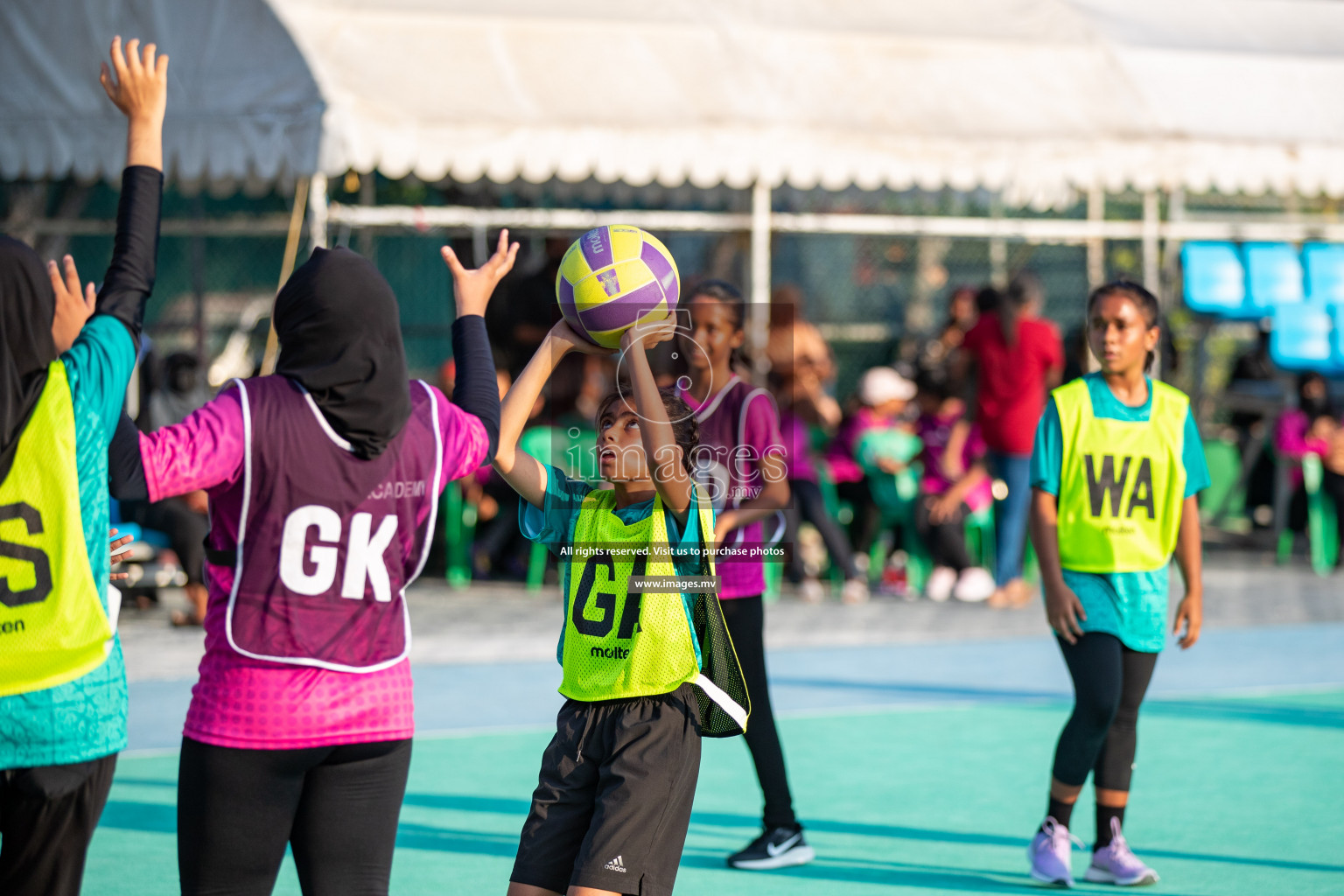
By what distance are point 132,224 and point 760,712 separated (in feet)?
9.49

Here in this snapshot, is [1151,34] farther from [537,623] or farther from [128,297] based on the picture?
[128,297]

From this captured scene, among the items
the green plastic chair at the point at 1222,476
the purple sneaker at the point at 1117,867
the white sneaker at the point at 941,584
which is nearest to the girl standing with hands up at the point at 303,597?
the purple sneaker at the point at 1117,867

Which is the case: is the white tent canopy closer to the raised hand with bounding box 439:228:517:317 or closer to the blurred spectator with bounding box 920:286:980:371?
the blurred spectator with bounding box 920:286:980:371

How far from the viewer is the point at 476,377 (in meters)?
3.46

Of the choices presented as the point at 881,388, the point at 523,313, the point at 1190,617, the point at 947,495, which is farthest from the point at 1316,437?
the point at 1190,617

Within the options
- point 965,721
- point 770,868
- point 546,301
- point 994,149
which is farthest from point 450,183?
point 770,868

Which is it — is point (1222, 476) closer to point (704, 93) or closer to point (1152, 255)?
point (1152, 255)

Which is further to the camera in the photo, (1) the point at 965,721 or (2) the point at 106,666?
(1) the point at 965,721

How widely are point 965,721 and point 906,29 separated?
6.54 m

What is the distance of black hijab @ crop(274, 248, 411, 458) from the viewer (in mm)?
3012

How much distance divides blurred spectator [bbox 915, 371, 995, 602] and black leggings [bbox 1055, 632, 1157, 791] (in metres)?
6.12

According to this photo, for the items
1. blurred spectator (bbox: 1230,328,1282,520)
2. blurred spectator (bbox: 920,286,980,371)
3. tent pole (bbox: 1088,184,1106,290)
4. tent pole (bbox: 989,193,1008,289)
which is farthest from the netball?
tent pole (bbox: 989,193,1008,289)

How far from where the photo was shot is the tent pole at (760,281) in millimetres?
11578

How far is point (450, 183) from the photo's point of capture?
13.6 metres
